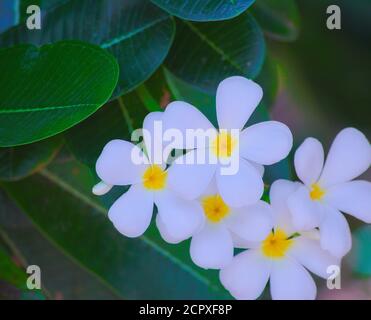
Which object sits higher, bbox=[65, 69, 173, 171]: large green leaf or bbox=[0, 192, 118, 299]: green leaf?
bbox=[65, 69, 173, 171]: large green leaf

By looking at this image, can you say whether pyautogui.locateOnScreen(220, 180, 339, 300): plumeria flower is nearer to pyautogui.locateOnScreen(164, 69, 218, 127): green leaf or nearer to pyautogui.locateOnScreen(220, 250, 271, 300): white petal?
pyautogui.locateOnScreen(220, 250, 271, 300): white petal

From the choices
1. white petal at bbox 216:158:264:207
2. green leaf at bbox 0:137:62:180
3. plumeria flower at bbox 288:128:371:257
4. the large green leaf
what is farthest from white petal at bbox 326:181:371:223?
green leaf at bbox 0:137:62:180

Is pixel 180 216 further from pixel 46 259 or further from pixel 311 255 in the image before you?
pixel 46 259

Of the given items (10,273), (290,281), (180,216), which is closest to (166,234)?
(180,216)

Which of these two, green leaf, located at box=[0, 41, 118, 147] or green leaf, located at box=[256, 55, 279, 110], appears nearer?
green leaf, located at box=[0, 41, 118, 147]
